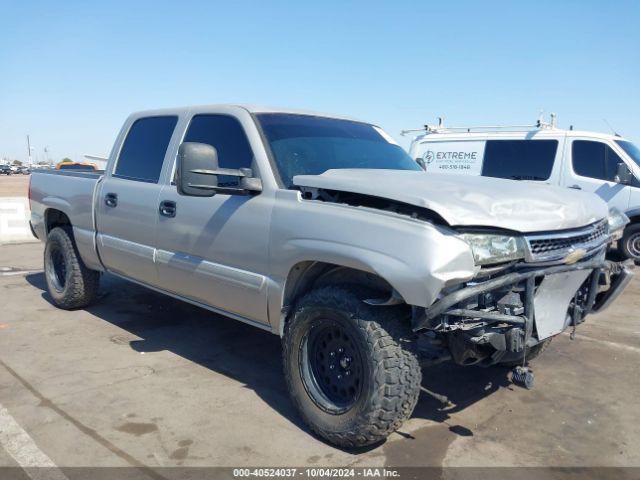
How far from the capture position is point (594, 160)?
9648 mm

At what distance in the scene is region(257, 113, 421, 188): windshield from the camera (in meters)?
3.77

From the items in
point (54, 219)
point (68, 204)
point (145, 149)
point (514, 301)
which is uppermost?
point (145, 149)

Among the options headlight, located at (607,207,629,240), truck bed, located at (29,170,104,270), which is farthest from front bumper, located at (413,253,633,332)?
truck bed, located at (29,170,104,270)

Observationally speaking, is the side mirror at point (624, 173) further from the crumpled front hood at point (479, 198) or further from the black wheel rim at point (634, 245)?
the crumpled front hood at point (479, 198)

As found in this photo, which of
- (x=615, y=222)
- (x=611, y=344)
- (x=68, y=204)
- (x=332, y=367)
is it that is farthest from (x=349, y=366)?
(x=68, y=204)

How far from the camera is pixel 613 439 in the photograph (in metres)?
3.38

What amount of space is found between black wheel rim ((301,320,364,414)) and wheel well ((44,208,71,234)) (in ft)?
12.5

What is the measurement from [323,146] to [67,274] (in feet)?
11.0

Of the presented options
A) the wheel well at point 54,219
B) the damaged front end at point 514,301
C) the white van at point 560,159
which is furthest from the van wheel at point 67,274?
the white van at point 560,159

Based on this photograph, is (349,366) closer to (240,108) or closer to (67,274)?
(240,108)

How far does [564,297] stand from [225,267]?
211 cm

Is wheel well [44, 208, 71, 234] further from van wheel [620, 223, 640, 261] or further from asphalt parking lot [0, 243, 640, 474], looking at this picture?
van wheel [620, 223, 640, 261]

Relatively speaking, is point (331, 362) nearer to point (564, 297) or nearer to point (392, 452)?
point (392, 452)

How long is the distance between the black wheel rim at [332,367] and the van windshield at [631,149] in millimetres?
8324
